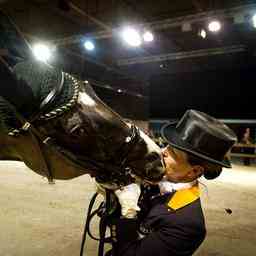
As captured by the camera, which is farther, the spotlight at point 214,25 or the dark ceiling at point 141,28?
the dark ceiling at point 141,28

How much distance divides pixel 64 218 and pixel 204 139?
2433 millimetres

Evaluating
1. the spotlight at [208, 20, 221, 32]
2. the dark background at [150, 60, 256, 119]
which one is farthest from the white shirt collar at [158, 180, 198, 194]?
the dark background at [150, 60, 256, 119]

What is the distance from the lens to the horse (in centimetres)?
86

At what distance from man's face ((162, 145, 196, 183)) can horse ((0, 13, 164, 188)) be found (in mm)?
140

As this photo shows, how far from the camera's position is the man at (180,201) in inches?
43.7

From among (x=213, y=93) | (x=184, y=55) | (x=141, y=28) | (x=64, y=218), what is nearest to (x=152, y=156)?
(x=64, y=218)

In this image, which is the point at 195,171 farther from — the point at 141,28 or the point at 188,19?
the point at 141,28

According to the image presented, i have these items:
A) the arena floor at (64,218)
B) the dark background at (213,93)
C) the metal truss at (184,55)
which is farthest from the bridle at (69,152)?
the dark background at (213,93)

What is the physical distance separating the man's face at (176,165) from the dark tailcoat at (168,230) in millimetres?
68

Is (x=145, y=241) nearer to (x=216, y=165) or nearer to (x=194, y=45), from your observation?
(x=216, y=165)

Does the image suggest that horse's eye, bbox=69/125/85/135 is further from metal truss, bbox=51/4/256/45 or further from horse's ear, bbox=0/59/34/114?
metal truss, bbox=51/4/256/45

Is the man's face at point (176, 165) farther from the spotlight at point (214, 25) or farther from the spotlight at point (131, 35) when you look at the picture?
the spotlight at point (131, 35)

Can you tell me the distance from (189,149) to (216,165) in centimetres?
11

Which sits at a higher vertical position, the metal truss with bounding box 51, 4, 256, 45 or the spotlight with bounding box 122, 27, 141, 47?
the metal truss with bounding box 51, 4, 256, 45
